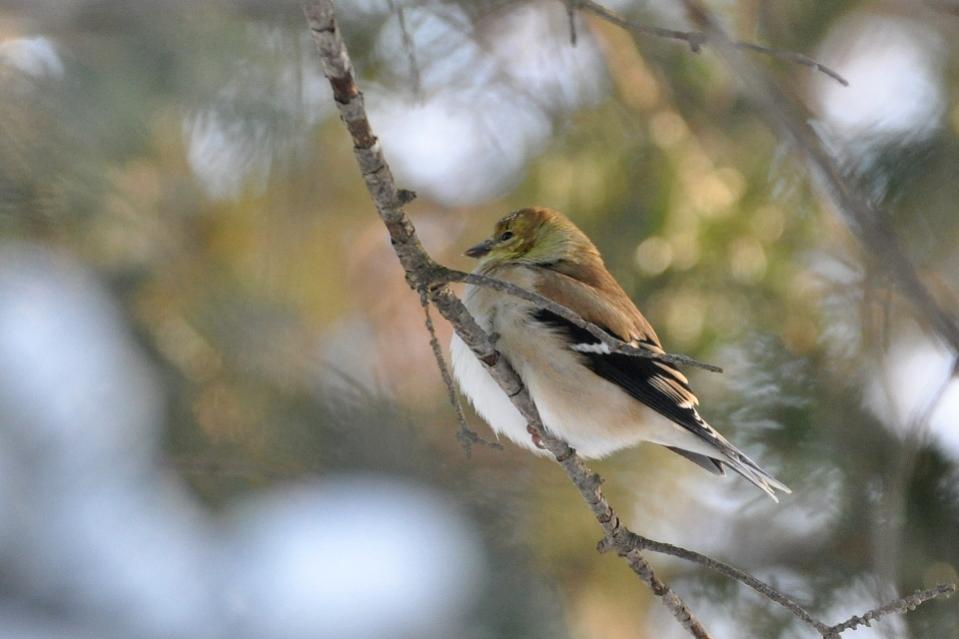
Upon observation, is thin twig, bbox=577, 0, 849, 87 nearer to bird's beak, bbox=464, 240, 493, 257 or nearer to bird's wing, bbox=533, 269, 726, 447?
bird's wing, bbox=533, 269, 726, 447

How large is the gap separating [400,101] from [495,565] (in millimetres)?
1657

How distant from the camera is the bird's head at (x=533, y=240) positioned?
311cm

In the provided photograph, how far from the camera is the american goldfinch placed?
2.67m

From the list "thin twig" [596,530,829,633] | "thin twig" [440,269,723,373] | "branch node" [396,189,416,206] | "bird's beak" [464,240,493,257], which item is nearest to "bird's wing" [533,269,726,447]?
"bird's beak" [464,240,493,257]

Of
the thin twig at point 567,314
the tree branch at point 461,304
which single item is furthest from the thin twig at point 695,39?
the thin twig at point 567,314

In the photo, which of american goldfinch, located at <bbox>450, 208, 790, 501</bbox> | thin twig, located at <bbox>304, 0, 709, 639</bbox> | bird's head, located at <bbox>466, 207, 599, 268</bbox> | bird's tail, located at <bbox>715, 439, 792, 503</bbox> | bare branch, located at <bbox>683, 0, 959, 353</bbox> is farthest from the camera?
bird's head, located at <bbox>466, 207, 599, 268</bbox>

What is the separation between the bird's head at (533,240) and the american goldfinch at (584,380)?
0.21m

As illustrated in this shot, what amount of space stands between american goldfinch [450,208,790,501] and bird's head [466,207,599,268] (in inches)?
8.2

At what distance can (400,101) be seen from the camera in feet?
11.3

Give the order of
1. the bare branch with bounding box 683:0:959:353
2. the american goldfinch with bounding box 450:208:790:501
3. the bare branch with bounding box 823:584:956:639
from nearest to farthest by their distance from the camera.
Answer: the bare branch with bounding box 823:584:956:639, the bare branch with bounding box 683:0:959:353, the american goldfinch with bounding box 450:208:790:501

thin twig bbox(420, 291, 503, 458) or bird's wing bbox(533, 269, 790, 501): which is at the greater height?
bird's wing bbox(533, 269, 790, 501)

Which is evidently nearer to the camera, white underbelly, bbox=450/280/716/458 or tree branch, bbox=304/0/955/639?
tree branch, bbox=304/0/955/639

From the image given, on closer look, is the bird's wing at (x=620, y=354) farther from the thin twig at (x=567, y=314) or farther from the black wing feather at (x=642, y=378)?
the thin twig at (x=567, y=314)

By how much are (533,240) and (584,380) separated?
614 millimetres
